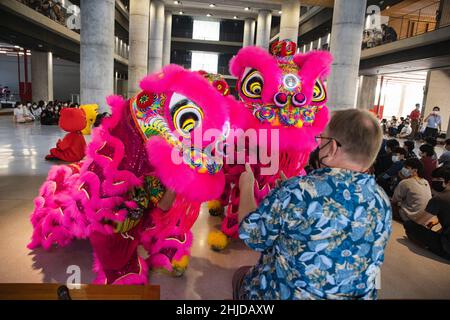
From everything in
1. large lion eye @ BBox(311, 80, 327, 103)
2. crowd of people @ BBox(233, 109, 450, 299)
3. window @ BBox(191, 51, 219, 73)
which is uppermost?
window @ BBox(191, 51, 219, 73)

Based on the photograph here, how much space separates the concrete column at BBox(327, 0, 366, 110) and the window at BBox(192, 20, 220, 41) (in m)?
19.2

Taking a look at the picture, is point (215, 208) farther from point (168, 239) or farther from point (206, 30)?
point (206, 30)

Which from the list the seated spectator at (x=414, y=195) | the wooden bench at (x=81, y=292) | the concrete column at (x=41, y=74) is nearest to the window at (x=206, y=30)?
the concrete column at (x=41, y=74)

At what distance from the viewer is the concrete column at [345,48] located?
631cm

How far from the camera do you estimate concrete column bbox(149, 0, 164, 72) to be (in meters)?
15.1

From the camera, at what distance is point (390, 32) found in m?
11.0

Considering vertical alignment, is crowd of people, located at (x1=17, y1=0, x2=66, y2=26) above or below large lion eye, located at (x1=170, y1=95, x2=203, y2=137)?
above

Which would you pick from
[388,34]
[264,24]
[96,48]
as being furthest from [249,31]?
[96,48]

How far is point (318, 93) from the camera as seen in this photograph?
244cm

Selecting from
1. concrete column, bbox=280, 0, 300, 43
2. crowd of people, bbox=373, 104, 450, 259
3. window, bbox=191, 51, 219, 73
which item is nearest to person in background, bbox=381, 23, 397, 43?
concrete column, bbox=280, 0, 300, 43

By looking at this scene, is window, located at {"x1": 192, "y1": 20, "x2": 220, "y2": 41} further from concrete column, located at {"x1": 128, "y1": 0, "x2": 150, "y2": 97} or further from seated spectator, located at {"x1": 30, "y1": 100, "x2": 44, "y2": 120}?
seated spectator, located at {"x1": 30, "y1": 100, "x2": 44, "y2": 120}

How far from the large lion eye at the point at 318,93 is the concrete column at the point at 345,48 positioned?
437 cm

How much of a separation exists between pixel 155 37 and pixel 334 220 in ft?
51.4

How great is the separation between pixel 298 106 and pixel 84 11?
5.47 meters
